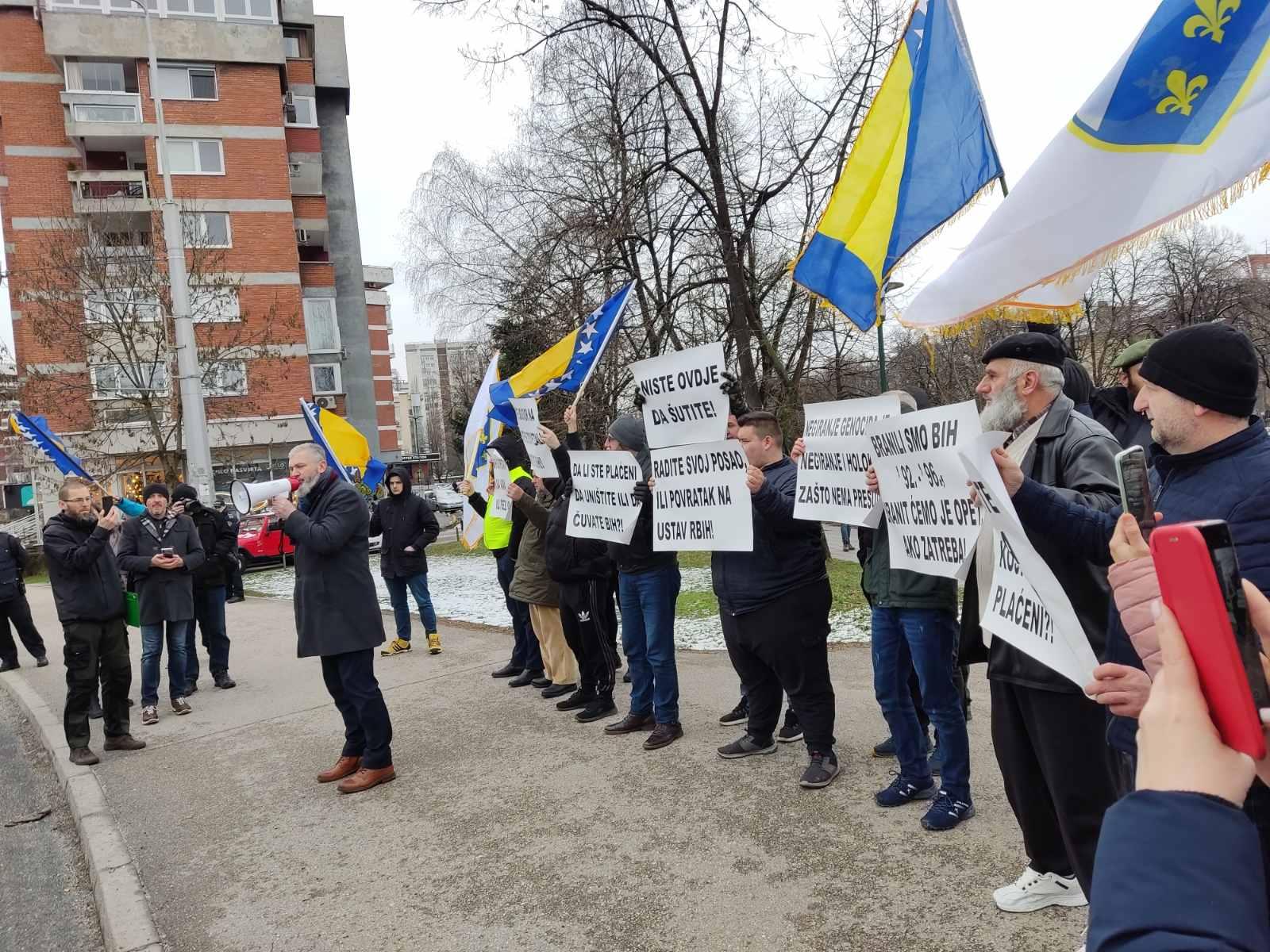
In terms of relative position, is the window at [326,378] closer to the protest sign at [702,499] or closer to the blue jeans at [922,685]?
the protest sign at [702,499]

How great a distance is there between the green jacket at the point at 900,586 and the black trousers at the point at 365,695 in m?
2.95

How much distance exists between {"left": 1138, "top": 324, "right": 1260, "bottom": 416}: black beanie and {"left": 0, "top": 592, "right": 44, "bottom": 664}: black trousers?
39.8 feet

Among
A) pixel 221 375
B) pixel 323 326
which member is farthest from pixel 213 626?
pixel 323 326

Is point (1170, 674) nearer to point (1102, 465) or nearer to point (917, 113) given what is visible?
point (1102, 465)

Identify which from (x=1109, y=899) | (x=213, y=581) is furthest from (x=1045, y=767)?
(x=213, y=581)

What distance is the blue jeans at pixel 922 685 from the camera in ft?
13.5

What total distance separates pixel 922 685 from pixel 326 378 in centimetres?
3784

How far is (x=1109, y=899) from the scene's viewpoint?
912 mm

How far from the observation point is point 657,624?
5.76 m

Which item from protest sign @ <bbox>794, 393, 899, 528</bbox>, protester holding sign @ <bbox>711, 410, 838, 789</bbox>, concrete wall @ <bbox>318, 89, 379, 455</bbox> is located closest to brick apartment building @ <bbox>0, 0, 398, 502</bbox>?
concrete wall @ <bbox>318, 89, 379, 455</bbox>

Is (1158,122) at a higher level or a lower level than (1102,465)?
higher

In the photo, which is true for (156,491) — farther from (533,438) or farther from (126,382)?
(126,382)

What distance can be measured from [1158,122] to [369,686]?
477 centimetres

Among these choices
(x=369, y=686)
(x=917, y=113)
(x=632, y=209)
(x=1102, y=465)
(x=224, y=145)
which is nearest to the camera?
(x=1102, y=465)
